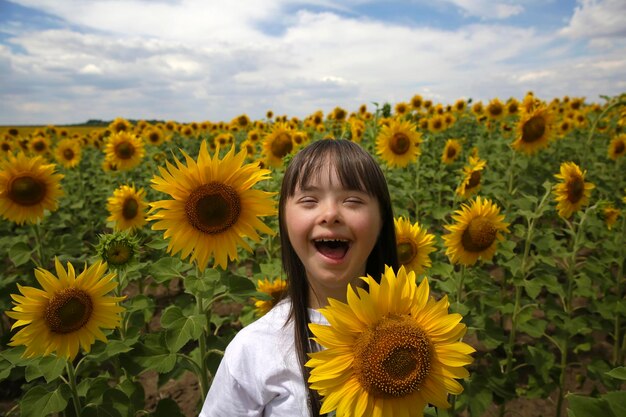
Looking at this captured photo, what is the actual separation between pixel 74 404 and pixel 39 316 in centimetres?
63

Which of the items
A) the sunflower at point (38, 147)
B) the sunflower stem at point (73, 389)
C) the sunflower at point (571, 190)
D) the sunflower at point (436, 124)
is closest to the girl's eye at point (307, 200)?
the sunflower stem at point (73, 389)

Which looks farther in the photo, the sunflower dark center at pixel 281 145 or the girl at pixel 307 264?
the sunflower dark center at pixel 281 145

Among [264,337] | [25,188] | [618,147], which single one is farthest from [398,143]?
[264,337]

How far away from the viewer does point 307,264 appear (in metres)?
1.59

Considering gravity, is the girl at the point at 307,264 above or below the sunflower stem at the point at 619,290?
above

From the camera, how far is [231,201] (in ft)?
6.75

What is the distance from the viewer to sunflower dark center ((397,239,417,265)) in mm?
2678

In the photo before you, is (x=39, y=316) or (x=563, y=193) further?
(x=563, y=193)

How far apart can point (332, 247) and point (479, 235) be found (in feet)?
5.10

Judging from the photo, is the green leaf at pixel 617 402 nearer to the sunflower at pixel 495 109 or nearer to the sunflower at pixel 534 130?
the sunflower at pixel 534 130

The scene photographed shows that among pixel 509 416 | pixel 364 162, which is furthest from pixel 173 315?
pixel 509 416

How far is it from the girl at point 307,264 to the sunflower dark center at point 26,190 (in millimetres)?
2959

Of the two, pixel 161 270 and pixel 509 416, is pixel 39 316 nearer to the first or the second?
pixel 161 270

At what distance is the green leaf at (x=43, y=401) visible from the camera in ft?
6.87
